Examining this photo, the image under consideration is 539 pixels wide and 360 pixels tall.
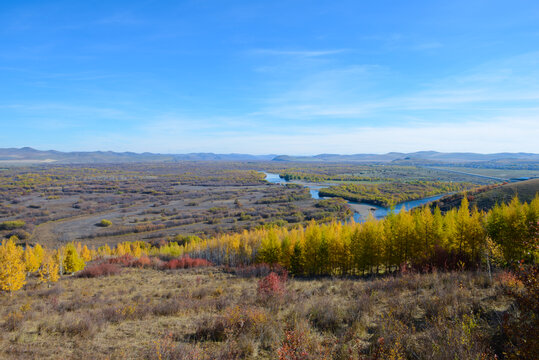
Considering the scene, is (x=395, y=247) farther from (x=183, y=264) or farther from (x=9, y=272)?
(x=9, y=272)

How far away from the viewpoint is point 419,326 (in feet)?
27.8

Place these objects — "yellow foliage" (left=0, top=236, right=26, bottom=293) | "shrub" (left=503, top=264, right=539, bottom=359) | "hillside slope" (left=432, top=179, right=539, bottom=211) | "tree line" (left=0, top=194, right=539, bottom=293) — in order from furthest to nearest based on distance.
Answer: "hillside slope" (left=432, top=179, right=539, bottom=211)
"tree line" (left=0, top=194, right=539, bottom=293)
"yellow foliage" (left=0, top=236, right=26, bottom=293)
"shrub" (left=503, top=264, right=539, bottom=359)

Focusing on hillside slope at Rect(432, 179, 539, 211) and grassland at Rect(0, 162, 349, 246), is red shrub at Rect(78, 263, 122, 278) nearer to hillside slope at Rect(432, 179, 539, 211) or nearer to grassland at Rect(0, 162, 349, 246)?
grassland at Rect(0, 162, 349, 246)

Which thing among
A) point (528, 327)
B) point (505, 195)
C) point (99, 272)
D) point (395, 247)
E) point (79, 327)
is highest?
point (528, 327)

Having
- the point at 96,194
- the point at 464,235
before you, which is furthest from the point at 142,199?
the point at 464,235

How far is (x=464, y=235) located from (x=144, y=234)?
93455mm

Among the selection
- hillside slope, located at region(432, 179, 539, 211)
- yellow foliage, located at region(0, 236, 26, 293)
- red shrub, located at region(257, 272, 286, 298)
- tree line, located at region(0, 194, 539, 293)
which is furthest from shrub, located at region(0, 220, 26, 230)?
hillside slope, located at region(432, 179, 539, 211)

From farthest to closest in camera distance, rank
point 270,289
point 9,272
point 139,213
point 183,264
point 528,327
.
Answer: point 139,213
point 183,264
point 9,272
point 270,289
point 528,327

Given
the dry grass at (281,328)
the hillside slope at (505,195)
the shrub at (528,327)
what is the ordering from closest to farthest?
the shrub at (528,327)
the dry grass at (281,328)
the hillside slope at (505,195)

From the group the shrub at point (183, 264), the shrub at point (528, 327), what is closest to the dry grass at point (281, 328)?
the shrub at point (528, 327)

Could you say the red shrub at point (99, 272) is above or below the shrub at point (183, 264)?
above

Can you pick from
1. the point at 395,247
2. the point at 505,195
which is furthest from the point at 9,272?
the point at 505,195

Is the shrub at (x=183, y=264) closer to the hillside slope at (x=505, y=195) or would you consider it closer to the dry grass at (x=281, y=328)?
the dry grass at (x=281, y=328)

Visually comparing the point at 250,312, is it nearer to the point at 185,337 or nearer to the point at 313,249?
the point at 185,337
